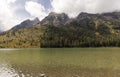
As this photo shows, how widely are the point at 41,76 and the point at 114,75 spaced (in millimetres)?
15442

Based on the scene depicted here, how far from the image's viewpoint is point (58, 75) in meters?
44.3

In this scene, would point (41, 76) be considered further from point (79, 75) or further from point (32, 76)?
point (79, 75)

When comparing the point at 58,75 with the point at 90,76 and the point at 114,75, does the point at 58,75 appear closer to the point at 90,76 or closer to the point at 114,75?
the point at 90,76

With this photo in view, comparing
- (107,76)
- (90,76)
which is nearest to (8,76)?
(90,76)

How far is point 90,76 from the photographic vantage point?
42.7m

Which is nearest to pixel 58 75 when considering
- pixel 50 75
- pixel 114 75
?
pixel 50 75

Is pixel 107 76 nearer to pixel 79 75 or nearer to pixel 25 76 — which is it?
pixel 79 75

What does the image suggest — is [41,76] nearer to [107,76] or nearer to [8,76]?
[8,76]

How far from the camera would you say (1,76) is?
1740 inches

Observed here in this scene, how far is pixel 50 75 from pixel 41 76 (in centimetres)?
262

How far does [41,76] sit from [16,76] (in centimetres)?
558

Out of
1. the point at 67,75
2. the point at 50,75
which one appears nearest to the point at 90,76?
the point at 67,75

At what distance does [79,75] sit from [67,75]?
102 inches

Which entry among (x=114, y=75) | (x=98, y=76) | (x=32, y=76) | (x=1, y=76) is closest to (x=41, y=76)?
(x=32, y=76)
